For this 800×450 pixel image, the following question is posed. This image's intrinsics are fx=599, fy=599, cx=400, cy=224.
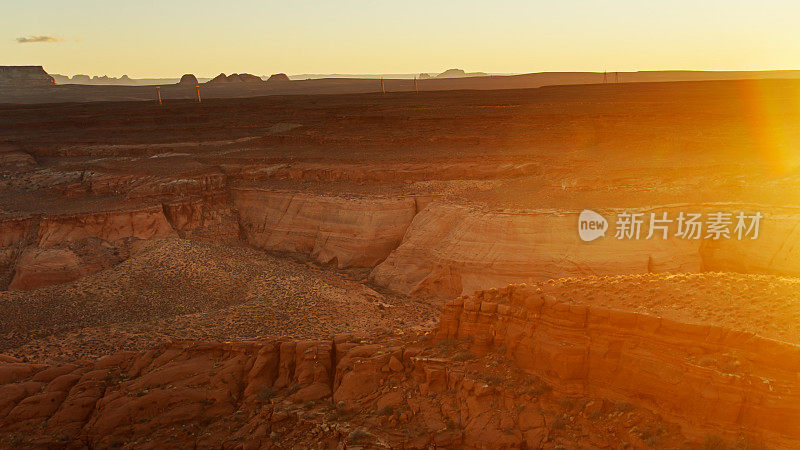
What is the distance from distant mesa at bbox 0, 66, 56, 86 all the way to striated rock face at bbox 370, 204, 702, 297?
380 ft

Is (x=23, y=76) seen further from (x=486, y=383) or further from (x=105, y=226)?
(x=486, y=383)

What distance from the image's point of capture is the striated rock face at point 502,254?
17453mm

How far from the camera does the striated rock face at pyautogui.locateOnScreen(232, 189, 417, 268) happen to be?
925 inches

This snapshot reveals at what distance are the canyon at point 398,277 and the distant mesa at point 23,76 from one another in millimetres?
82217

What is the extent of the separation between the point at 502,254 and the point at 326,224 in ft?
28.4

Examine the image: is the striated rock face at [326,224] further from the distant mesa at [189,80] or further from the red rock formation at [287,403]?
the distant mesa at [189,80]

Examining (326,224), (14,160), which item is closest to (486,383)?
(326,224)

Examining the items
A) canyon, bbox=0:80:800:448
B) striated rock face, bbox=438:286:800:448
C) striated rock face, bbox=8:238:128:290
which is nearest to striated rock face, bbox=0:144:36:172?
canyon, bbox=0:80:800:448

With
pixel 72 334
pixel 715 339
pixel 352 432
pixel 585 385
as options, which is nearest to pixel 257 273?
pixel 72 334

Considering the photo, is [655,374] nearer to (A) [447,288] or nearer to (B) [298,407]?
(B) [298,407]

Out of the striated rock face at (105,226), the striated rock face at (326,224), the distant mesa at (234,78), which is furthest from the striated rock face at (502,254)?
the distant mesa at (234,78)

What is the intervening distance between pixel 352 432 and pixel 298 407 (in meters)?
1.33

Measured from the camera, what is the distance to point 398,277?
21.2 m

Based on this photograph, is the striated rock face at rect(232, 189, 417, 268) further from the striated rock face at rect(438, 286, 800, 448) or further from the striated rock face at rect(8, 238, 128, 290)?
the striated rock face at rect(438, 286, 800, 448)
